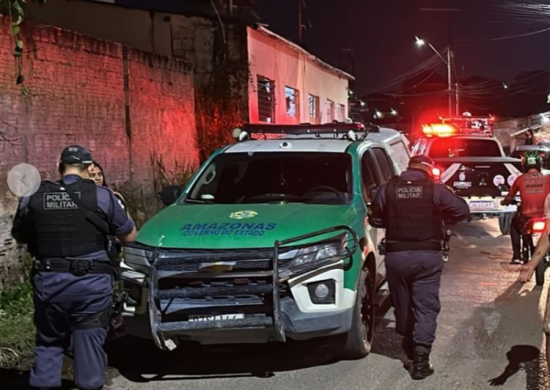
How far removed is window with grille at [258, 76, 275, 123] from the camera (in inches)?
722

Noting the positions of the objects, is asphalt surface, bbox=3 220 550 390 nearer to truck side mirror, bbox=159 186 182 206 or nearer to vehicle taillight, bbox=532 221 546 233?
vehicle taillight, bbox=532 221 546 233

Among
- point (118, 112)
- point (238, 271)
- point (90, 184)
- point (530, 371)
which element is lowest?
point (530, 371)

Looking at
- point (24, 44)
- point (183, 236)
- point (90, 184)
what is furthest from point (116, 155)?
point (90, 184)

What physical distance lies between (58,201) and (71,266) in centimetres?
42

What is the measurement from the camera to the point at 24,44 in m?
8.47

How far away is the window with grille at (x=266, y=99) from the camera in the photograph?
60.2ft

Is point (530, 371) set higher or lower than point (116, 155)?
lower

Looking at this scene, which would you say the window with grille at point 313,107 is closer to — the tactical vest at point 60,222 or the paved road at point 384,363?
the paved road at point 384,363

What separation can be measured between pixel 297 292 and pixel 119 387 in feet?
5.23

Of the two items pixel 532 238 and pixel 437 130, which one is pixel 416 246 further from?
pixel 437 130

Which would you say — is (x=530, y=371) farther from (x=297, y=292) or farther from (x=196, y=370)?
(x=196, y=370)

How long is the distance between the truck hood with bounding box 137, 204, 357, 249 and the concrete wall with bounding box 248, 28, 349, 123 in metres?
11.0

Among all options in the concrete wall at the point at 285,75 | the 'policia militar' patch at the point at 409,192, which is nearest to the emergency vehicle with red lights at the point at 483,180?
the concrete wall at the point at 285,75

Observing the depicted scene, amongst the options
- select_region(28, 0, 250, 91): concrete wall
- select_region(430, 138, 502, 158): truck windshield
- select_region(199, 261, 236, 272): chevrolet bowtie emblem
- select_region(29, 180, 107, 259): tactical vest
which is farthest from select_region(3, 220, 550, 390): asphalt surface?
select_region(28, 0, 250, 91): concrete wall
